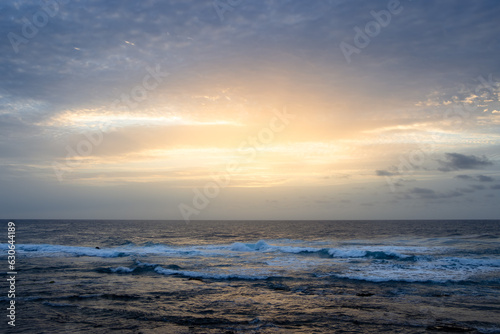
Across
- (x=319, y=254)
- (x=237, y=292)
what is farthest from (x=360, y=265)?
(x=237, y=292)

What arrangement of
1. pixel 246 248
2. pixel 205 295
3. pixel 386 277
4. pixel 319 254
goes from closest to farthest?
pixel 205 295 < pixel 386 277 < pixel 319 254 < pixel 246 248

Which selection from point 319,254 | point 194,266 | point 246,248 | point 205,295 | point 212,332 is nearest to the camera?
point 212,332

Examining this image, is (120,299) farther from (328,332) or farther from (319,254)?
(319,254)

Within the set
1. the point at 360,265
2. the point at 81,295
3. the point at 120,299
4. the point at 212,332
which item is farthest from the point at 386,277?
the point at 81,295

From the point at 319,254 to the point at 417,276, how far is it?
46.0ft

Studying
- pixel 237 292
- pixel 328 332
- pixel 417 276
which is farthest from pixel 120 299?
pixel 417 276

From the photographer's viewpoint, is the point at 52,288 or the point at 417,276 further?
the point at 417,276

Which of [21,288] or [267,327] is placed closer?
[267,327]

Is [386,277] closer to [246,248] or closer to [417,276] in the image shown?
[417,276]

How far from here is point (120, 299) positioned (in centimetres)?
1627

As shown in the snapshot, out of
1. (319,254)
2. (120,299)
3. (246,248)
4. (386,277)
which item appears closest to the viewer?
(120,299)

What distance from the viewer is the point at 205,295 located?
57.2 feet

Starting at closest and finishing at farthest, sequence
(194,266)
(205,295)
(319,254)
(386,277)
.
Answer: (205,295), (386,277), (194,266), (319,254)

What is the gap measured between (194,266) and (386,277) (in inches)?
582
